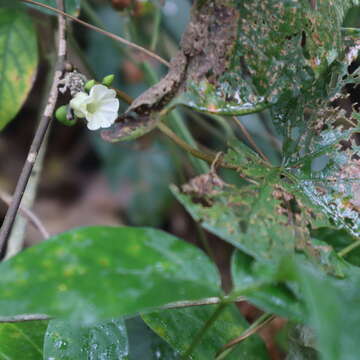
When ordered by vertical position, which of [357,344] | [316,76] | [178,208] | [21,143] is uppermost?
[316,76]

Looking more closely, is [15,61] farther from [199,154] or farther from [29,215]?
[199,154]

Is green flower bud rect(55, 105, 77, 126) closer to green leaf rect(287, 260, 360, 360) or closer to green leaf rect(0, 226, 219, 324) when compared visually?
green leaf rect(0, 226, 219, 324)

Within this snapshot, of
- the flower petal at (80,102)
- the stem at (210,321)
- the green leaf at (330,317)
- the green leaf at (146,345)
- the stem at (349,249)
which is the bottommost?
the green leaf at (146,345)

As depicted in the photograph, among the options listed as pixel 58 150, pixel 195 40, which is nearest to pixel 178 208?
pixel 58 150

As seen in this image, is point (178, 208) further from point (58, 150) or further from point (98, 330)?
point (98, 330)

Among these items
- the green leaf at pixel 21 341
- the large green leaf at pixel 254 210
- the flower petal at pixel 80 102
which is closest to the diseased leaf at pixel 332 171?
the large green leaf at pixel 254 210

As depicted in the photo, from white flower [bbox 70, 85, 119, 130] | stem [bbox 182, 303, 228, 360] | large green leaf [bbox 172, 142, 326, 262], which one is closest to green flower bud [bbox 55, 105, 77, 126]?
white flower [bbox 70, 85, 119, 130]

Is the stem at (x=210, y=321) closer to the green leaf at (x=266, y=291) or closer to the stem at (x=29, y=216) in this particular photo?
the green leaf at (x=266, y=291)
